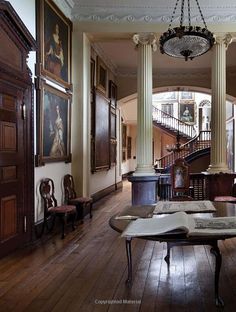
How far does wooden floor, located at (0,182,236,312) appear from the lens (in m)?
3.16

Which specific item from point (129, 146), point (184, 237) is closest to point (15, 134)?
point (184, 237)

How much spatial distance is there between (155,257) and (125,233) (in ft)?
7.59

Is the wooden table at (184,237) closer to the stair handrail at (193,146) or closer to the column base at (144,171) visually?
the column base at (144,171)

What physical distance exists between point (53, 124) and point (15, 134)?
1.64m

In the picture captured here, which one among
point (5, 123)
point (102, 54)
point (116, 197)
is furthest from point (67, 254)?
point (102, 54)

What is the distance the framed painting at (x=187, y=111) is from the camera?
2417 centimetres

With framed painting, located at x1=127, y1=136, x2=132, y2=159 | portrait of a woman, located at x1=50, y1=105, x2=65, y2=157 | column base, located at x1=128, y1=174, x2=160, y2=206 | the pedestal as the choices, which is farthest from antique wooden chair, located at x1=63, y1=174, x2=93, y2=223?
framed painting, located at x1=127, y1=136, x2=132, y2=159

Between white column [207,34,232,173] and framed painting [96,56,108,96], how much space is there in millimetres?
3485

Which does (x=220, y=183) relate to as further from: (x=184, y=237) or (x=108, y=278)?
(x=184, y=237)

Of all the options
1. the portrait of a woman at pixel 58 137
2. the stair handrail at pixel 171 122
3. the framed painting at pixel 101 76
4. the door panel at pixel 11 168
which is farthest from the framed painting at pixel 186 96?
the door panel at pixel 11 168

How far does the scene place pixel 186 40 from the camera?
18.1 ft

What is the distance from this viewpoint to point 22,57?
5.17 metres

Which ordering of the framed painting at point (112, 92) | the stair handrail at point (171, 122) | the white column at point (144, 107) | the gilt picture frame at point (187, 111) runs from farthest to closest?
1. the gilt picture frame at point (187, 111)
2. the stair handrail at point (171, 122)
3. the framed painting at point (112, 92)
4. the white column at point (144, 107)

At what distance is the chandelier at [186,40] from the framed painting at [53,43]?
6.71ft
